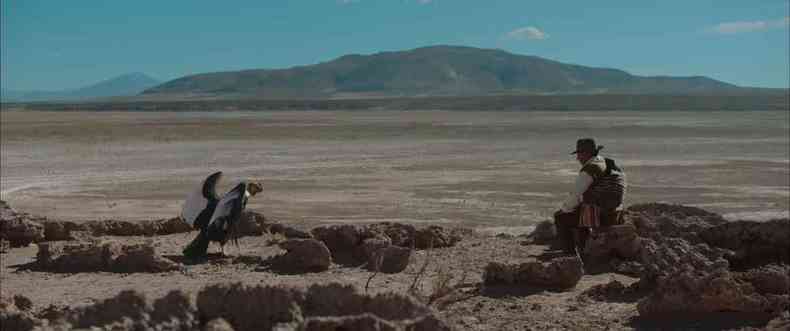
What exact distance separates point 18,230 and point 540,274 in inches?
247

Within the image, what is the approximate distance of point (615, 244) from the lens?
27.8 ft

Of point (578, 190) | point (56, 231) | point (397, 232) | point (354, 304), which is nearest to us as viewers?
point (354, 304)

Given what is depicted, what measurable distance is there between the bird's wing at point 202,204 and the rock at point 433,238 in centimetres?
226

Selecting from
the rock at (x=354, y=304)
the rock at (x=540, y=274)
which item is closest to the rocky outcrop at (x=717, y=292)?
the rock at (x=540, y=274)

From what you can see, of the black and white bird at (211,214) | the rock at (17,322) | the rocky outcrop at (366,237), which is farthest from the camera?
the rocky outcrop at (366,237)

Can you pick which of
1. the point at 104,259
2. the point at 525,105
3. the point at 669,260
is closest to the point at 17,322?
the point at 104,259

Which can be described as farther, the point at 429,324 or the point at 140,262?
the point at 140,262

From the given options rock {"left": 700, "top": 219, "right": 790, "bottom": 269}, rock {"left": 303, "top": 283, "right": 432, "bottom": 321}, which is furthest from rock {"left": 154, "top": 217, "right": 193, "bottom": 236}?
rock {"left": 303, "top": 283, "right": 432, "bottom": 321}

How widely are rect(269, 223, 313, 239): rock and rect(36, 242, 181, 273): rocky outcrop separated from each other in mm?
2186

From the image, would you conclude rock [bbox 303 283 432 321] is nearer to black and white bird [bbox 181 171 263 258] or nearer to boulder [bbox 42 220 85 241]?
black and white bird [bbox 181 171 263 258]

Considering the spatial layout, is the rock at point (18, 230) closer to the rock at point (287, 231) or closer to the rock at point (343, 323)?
the rock at point (287, 231)

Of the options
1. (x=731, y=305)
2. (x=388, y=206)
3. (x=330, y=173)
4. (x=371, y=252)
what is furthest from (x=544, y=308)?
(x=330, y=173)

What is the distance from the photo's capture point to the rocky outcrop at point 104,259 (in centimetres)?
848

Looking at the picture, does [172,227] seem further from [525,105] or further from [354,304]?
[525,105]
